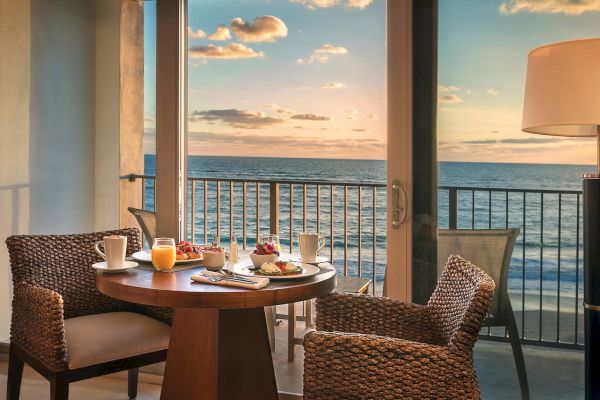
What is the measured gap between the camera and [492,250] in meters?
2.67

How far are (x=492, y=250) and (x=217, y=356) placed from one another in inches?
51.0

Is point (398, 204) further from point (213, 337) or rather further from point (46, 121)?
point (46, 121)

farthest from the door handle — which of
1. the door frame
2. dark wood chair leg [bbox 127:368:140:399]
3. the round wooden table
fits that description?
dark wood chair leg [bbox 127:368:140:399]

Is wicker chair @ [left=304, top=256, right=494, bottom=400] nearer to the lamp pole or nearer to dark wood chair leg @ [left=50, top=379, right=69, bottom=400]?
the lamp pole

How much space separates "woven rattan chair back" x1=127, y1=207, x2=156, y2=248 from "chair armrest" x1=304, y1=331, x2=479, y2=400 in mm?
1599

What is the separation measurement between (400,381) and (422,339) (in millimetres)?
452

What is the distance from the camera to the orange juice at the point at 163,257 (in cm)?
226

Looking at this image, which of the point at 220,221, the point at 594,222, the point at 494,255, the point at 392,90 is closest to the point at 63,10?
the point at 220,221

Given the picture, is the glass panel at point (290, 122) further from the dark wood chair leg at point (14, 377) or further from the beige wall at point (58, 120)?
the dark wood chair leg at point (14, 377)

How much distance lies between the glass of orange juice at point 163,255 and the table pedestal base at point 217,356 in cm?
18

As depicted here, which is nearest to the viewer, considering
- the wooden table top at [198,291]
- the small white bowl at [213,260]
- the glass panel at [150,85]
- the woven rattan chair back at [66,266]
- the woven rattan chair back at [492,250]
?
→ the wooden table top at [198,291]

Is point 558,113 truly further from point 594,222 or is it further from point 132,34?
point 132,34

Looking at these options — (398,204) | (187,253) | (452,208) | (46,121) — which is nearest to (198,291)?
(187,253)

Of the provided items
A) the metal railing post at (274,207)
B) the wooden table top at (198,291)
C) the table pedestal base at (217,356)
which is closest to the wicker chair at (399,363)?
the wooden table top at (198,291)
